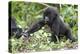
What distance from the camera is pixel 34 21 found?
182 centimetres

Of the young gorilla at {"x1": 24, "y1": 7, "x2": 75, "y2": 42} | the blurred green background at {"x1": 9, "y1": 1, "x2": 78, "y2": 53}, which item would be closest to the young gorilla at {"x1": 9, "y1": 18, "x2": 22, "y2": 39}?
the blurred green background at {"x1": 9, "y1": 1, "x2": 78, "y2": 53}

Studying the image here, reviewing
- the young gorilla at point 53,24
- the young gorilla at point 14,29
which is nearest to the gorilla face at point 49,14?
the young gorilla at point 53,24

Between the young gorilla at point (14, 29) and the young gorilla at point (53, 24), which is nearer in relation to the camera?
the young gorilla at point (14, 29)

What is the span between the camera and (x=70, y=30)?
6.48ft

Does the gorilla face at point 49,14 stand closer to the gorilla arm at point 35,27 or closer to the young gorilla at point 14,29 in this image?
the gorilla arm at point 35,27

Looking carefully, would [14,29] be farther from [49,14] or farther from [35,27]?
[49,14]

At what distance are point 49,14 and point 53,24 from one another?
0.12m

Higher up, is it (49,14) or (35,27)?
(49,14)

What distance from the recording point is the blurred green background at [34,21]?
5.77ft

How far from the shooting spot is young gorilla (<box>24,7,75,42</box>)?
72.6 inches

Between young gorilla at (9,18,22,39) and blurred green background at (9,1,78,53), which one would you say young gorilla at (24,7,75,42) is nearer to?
blurred green background at (9,1,78,53)

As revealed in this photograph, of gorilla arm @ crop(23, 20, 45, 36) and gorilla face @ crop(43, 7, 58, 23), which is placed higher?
gorilla face @ crop(43, 7, 58, 23)

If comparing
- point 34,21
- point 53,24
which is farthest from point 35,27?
point 53,24

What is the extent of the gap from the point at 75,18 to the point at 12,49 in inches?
32.9
